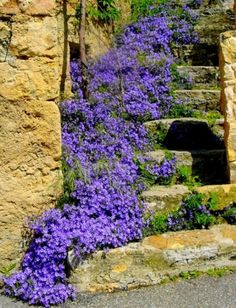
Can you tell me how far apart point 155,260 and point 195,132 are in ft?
5.90

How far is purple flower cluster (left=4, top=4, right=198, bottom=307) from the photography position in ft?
10.8

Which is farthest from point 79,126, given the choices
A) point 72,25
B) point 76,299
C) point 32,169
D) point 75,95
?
point 76,299

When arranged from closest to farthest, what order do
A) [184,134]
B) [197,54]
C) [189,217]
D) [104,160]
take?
1. [189,217]
2. [104,160]
3. [184,134]
4. [197,54]

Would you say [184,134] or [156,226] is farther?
[184,134]

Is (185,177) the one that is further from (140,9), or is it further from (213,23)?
(140,9)

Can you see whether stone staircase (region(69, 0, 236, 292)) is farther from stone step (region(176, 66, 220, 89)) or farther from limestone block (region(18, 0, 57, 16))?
limestone block (region(18, 0, 57, 16))

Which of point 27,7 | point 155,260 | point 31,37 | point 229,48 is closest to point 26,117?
point 31,37

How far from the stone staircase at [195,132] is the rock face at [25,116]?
844mm

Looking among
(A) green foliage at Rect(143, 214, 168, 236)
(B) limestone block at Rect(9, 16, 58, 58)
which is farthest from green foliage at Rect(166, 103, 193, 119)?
(B) limestone block at Rect(9, 16, 58, 58)

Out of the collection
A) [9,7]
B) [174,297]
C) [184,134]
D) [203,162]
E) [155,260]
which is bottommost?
[174,297]

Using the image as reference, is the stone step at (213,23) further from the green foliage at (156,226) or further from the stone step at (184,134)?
the green foliage at (156,226)

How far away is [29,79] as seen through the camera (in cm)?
339

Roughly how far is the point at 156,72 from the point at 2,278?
10.3 ft

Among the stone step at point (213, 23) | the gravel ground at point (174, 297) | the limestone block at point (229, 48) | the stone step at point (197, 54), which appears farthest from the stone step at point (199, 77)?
the gravel ground at point (174, 297)
